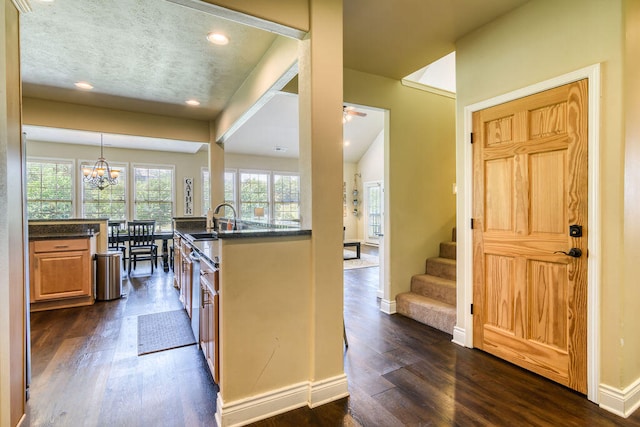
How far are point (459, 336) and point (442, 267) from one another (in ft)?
3.09

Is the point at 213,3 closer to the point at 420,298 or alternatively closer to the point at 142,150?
the point at 420,298

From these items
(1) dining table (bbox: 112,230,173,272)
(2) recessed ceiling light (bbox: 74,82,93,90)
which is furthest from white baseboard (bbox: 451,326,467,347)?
(1) dining table (bbox: 112,230,173,272)

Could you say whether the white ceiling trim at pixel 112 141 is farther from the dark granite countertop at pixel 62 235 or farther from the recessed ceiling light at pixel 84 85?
the dark granite countertop at pixel 62 235

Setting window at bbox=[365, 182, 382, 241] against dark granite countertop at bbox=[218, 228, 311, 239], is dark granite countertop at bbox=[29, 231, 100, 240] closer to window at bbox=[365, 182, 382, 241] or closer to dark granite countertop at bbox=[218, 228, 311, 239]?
dark granite countertop at bbox=[218, 228, 311, 239]

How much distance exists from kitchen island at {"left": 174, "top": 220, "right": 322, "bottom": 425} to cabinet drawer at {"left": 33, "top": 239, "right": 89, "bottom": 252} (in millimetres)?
3008

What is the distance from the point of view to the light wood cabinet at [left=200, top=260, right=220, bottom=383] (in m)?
1.94

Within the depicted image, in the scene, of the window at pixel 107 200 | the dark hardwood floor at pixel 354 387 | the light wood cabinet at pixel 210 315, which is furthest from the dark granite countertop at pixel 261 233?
the window at pixel 107 200

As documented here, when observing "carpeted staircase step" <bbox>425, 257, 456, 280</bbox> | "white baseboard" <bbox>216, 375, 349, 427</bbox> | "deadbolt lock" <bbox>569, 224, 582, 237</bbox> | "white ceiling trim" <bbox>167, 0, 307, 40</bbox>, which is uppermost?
"white ceiling trim" <bbox>167, 0, 307, 40</bbox>

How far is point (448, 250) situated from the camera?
148 inches

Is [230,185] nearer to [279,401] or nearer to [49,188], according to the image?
[49,188]

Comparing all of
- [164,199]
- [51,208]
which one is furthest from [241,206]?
[51,208]

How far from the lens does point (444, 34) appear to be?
271 cm

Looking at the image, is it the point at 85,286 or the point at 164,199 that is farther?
the point at 164,199

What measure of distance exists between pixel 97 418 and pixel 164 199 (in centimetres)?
702
